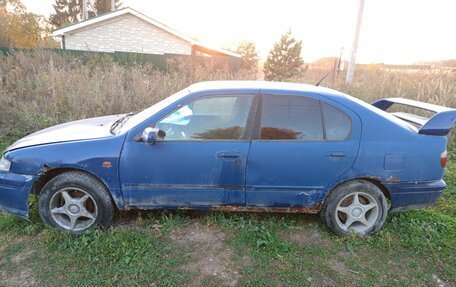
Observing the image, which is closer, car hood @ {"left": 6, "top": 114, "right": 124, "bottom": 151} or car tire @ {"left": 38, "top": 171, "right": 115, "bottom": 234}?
car tire @ {"left": 38, "top": 171, "right": 115, "bottom": 234}

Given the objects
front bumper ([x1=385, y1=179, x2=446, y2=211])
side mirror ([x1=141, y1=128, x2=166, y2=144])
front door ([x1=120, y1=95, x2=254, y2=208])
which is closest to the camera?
Result: side mirror ([x1=141, y1=128, x2=166, y2=144])

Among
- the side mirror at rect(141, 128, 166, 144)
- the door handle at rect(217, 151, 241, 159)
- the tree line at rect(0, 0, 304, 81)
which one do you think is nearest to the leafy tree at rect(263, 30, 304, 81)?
the tree line at rect(0, 0, 304, 81)

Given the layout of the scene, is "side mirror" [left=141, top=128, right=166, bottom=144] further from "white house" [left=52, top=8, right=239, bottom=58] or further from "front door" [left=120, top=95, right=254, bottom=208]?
Result: "white house" [left=52, top=8, right=239, bottom=58]

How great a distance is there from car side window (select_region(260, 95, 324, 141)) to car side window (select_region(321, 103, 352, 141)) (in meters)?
0.06

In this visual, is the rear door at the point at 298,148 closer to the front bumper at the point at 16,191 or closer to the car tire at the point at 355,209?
Result: the car tire at the point at 355,209

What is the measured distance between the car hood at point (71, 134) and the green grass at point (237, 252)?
2.65ft

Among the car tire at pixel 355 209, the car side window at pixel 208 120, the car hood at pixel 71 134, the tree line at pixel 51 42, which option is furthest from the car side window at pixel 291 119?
the tree line at pixel 51 42

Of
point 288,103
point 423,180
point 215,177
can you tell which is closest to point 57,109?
point 215,177

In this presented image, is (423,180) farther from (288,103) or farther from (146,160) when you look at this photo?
(146,160)

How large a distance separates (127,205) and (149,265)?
0.71 m

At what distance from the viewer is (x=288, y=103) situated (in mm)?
3080

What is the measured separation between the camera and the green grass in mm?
2600

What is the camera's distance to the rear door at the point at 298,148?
299cm

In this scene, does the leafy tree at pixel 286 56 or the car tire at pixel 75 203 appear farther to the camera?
the leafy tree at pixel 286 56
